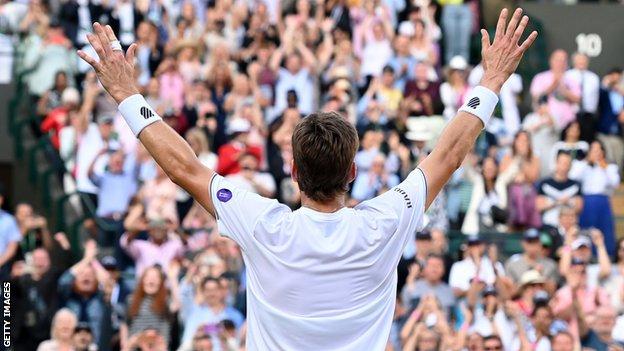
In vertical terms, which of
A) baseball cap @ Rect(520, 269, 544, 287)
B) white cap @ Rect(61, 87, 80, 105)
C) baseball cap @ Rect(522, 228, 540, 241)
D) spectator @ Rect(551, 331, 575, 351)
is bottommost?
spectator @ Rect(551, 331, 575, 351)

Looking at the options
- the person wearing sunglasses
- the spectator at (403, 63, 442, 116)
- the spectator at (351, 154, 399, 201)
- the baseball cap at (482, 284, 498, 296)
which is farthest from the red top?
the person wearing sunglasses

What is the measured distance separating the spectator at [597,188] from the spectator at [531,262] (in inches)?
69.3

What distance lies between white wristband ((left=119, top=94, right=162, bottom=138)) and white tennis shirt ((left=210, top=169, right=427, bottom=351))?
0.89 feet

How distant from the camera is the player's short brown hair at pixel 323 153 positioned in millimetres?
4199

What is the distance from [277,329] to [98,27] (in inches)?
39.1

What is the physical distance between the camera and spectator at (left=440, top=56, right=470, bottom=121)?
691 inches

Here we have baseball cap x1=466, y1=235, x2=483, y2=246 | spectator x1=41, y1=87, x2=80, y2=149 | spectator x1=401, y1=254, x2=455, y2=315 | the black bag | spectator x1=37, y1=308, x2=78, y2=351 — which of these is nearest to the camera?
spectator x1=37, y1=308, x2=78, y2=351

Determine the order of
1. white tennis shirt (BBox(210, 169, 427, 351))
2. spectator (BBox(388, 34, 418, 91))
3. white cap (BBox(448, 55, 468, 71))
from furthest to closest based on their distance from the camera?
spectator (BBox(388, 34, 418, 91))
white cap (BBox(448, 55, 468, 71))
white tennis shirt (BBox(210, 169, 427, 351))

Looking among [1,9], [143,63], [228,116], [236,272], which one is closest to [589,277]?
[236,272]

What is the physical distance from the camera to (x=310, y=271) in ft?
13.8

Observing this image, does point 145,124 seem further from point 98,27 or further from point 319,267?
point 319,267

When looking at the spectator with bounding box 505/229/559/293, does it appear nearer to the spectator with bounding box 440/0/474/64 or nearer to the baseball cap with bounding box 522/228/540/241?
the baseball cap with bounding box 522/228/540/241

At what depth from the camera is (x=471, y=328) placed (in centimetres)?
1257

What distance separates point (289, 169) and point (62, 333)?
8.36 ft
